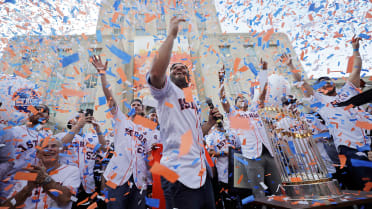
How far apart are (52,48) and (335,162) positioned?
5504 millimetres

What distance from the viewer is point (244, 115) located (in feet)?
10.2

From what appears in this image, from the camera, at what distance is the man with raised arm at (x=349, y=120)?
6.93 feet

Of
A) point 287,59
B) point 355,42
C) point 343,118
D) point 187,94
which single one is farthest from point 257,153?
point 355,42

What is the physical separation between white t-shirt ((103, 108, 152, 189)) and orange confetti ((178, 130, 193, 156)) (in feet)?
4.23

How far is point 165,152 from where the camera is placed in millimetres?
1456

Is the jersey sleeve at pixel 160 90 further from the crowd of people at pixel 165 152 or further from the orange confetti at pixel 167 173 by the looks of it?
the orange confetti at pixel 167 173

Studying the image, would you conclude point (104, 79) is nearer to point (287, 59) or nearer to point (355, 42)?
point (287, 59)

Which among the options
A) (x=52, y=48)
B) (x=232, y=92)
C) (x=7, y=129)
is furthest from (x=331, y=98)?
(x=232, y=92)

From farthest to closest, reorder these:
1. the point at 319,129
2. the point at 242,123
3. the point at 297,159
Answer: the point at 319,129, the point at 242,123, the point at 297,159

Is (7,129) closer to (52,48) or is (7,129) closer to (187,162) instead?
(52,48)

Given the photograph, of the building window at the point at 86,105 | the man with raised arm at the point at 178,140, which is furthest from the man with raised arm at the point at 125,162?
the building window at the point at 86,105

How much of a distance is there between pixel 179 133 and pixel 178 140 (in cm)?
6

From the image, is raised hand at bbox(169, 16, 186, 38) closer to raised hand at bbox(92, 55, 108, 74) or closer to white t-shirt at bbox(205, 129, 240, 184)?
raised hand at bbox(92, 55, 108, 74)

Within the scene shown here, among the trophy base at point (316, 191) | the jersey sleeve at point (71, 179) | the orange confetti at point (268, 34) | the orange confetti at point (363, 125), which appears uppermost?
the orange confetti at point (268, 34)
